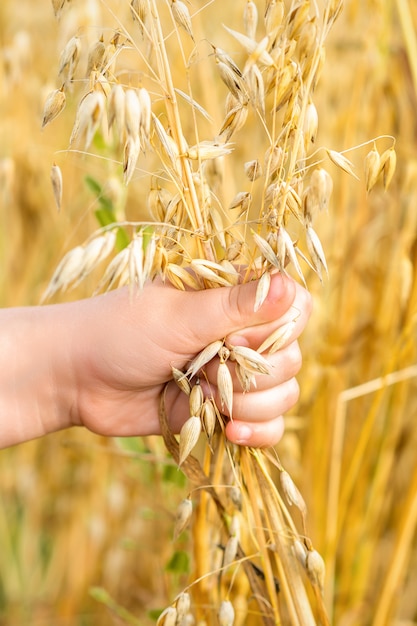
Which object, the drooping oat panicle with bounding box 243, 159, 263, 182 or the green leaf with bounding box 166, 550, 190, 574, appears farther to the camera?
the green leaf with bounding box 166, 550, 190, 574

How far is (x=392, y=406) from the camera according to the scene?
83cm

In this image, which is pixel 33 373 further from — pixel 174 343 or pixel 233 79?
pixel 233 79

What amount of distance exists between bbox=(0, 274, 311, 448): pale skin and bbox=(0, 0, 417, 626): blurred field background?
0.21 ft

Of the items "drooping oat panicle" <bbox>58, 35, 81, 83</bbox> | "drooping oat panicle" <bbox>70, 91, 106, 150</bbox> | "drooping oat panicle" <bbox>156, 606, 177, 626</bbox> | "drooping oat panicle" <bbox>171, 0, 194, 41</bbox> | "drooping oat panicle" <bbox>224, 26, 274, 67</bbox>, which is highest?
"drooping oat panicle" <bbox>171, 0, 194, 41</bbox>

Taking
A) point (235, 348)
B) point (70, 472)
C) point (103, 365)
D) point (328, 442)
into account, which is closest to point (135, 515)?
point (70, 472)

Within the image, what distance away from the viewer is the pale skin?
0.51 meters

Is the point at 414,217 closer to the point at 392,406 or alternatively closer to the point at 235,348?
the point at 392,406

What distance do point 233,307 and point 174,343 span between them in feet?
0.22

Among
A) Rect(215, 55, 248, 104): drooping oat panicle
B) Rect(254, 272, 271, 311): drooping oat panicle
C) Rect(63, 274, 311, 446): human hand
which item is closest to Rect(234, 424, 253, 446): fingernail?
Rect(63, 274, 311, 446): human hand

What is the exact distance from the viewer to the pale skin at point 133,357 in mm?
509

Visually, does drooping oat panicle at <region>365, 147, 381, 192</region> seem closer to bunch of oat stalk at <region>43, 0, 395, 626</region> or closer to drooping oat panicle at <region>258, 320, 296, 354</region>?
bunch of oat stalk at <region>43, 0, 395, 626</region>

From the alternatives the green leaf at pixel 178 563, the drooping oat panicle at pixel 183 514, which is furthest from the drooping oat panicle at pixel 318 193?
the green leaf at pixel 178 563

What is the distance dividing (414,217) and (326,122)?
248mm

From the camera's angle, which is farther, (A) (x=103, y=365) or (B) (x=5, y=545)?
(B) (x=5, y=545)
